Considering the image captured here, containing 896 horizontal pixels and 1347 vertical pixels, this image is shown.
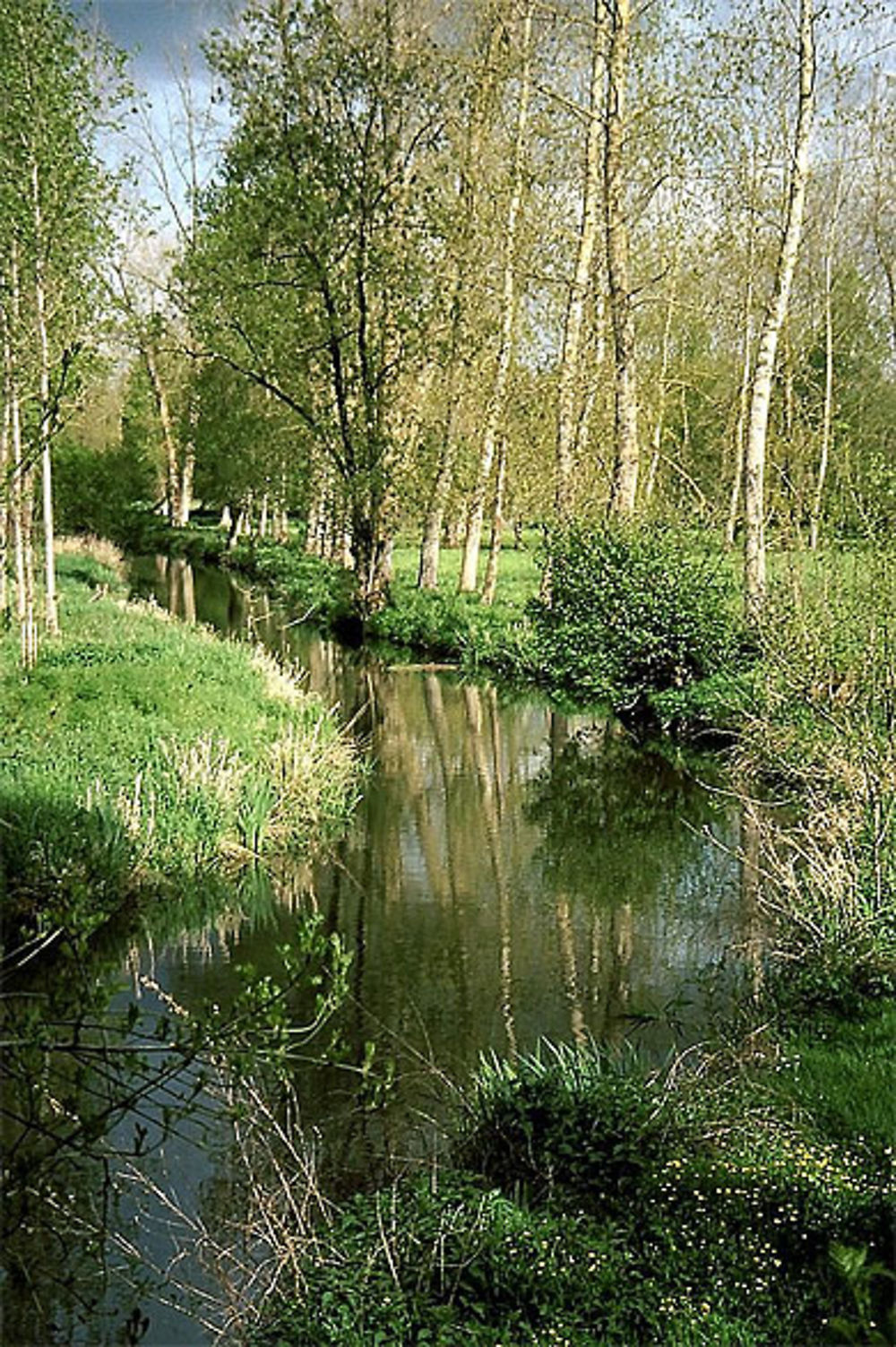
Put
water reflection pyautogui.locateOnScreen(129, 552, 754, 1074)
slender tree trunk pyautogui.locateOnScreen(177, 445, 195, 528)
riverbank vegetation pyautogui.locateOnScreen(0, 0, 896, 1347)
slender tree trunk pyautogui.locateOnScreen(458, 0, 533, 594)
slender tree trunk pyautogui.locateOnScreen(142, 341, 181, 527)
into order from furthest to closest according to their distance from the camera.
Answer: slender tree trunk pyautogui.locateOnScreen(177, 445, 195, 528) < slender tree trunk pyautogui.locateOnScreen(142, 341, 181, 527) < slender tree trunk pyautogui.locateOnScreen(458, 0, 533, 594) < water reflection pyautogui.locateOnScreen(129, 552, 754, 1074) < riverbank vegetation pyautogui.locateOnScreen(0, 0, 896, 1347)

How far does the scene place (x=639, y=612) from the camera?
16.1m

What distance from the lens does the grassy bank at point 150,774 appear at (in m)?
8.71

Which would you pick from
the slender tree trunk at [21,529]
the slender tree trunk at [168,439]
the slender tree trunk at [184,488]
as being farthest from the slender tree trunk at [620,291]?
the slender tree trunk at [184,488]

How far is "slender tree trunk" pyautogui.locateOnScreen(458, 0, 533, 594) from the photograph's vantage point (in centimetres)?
2112

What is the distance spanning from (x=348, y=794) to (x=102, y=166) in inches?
297

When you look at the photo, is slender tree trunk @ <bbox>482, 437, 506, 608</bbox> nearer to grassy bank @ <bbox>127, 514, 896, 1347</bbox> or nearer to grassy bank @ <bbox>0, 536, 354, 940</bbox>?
grassy bank @ <bbox>0, 536, 354, 940</bbox>

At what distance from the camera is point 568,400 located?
63.2ft

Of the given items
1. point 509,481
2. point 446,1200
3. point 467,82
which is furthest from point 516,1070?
point 509,481

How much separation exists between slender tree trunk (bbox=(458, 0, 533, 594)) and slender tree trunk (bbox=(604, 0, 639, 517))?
2.00 metres

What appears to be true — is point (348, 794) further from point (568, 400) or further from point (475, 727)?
point (568, 400)

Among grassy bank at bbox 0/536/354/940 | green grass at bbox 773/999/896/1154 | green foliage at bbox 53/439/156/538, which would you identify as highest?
green foliage at bbox 53/439/156/538

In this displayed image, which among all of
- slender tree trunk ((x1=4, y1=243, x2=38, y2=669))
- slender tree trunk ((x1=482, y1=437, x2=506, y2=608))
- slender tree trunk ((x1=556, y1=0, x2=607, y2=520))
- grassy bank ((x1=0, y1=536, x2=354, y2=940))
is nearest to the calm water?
grassy bank ((x1=0, y1=536, x2=354, y2=940))

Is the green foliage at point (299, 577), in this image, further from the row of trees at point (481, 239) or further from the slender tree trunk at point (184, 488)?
the slender tree trunk at point (184, 488)

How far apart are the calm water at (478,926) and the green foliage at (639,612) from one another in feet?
4.60
